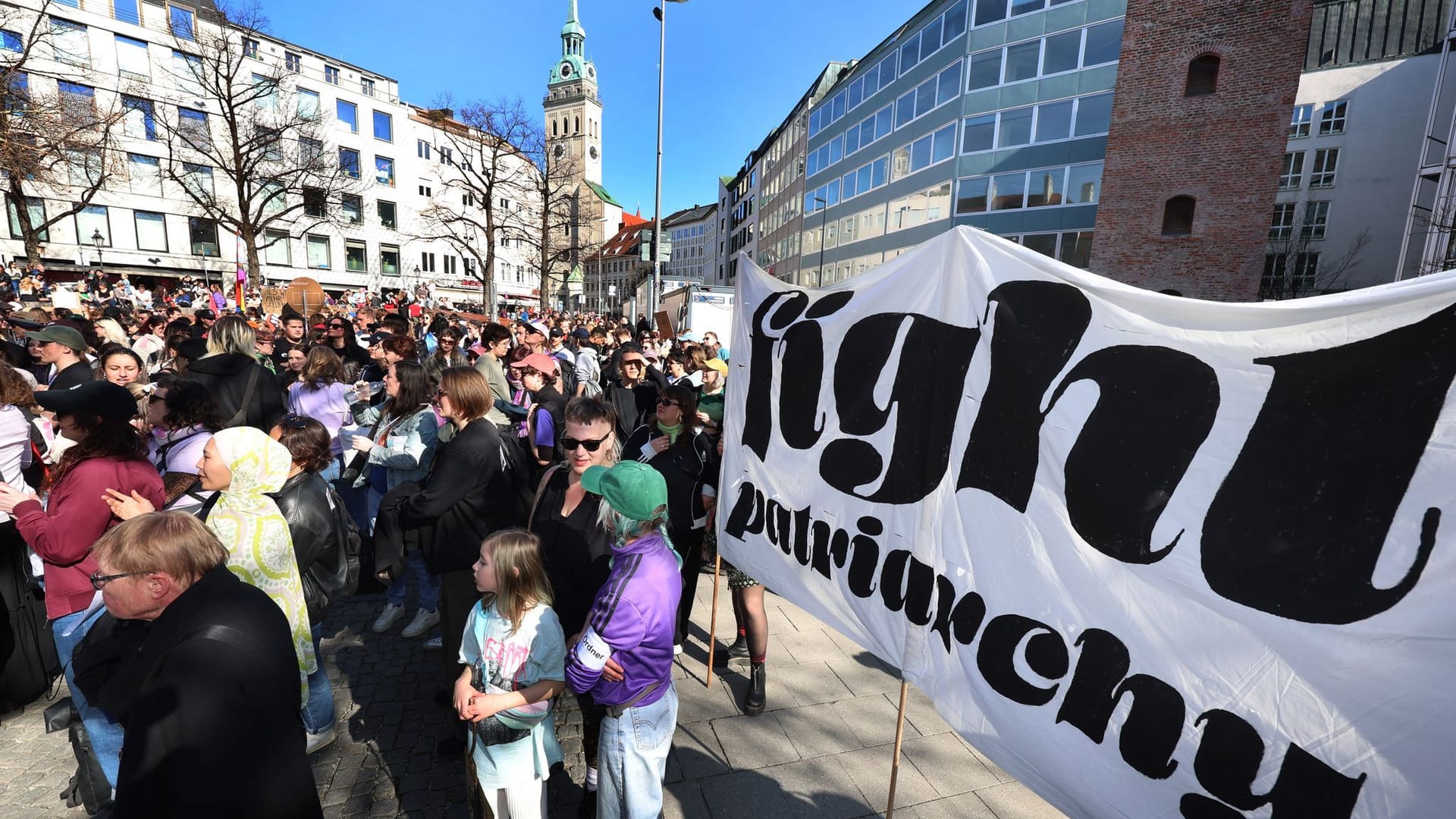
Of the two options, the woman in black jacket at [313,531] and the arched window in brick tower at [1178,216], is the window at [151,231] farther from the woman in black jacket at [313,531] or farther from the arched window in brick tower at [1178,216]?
the arched window in brick tower at [1178,216]

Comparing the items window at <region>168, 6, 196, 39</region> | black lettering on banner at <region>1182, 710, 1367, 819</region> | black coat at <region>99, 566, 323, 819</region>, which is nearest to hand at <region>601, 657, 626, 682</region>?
→ black coat at <region>99, 566, 323, 819</region>

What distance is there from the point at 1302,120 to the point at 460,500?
46.0 m

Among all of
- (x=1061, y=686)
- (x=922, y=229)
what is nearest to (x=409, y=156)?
(x=922, y=229)

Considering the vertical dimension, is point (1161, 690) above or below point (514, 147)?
below

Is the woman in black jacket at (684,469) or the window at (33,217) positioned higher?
the window at (33,217)

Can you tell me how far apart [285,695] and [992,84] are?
1079 inches

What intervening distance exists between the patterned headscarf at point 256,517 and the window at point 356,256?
48.5 metres

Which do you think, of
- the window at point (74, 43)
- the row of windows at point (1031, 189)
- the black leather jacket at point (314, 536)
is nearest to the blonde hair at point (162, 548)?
the black leather jacket at point (314, 536)

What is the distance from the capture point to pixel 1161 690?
5.24 ft

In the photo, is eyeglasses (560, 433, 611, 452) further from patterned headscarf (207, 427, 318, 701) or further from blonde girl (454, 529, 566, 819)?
patterned headscarf (207, 427, 318, 701)

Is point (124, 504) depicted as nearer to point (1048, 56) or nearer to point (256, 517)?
point (256, 517)

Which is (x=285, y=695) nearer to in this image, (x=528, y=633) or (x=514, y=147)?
(x=528, y=633)

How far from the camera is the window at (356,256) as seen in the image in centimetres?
Answer: 4241

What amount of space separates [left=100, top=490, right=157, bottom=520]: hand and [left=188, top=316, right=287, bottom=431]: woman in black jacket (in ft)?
9.05
